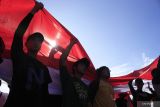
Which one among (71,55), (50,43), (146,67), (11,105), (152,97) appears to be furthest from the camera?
(146,67)

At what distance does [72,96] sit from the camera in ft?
15.7

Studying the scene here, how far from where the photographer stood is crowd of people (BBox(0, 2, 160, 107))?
385 cm

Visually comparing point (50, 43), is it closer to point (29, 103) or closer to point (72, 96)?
point (72, 96)

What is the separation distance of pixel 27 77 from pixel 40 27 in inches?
69.9

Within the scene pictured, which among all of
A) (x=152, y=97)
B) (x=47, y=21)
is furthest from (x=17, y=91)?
(x=152, y=97)

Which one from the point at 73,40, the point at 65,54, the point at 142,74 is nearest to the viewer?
the point at 65,54

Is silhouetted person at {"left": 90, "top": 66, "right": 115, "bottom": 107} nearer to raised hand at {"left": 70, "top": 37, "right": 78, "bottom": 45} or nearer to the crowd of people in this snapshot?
the crowd of people

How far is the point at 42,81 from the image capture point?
4191mm

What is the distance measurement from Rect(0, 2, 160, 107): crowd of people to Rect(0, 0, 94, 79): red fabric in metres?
0.17

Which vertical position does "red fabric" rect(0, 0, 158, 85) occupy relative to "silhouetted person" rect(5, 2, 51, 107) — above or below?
above

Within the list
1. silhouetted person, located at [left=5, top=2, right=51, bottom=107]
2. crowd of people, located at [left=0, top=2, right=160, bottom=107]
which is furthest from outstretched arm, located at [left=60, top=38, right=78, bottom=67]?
silhouetted person, located at [left=5, top=2, right=51, bottom=107]

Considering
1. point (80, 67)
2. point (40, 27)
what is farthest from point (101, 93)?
point (40, 27)

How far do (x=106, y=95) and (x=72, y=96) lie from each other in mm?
1147

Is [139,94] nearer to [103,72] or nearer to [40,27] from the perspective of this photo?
[103,72]
